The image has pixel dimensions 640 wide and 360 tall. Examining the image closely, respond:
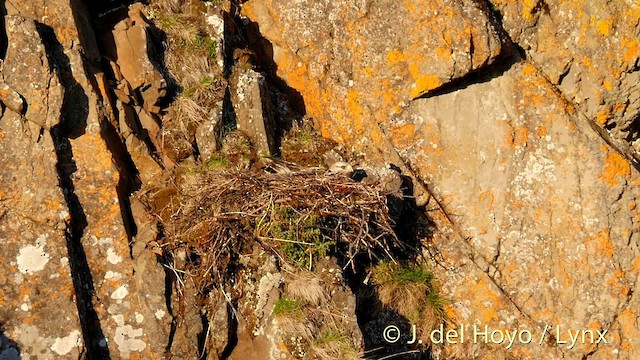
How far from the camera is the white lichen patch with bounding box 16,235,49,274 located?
203 inches

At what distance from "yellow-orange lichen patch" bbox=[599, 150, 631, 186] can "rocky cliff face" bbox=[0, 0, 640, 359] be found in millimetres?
16

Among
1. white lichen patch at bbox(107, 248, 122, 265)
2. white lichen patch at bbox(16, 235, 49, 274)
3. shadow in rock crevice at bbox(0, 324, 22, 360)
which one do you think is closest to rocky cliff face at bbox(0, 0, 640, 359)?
white lichen patch at bbox(107, 248, 122, 265)

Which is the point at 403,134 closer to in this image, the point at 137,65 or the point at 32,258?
the point at 137,65

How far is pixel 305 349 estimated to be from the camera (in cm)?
537

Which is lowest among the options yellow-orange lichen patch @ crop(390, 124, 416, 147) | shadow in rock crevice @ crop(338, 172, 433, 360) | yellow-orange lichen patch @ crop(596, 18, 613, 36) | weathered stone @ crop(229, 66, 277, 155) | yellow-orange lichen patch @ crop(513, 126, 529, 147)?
shadow in rock crevice @ crop(338, 172, 433, 360)

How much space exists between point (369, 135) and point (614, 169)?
1.95 meters

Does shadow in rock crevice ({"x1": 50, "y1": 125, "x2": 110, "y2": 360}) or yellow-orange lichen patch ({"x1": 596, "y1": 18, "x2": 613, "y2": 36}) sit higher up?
yellow-orange lichen patch ({"x1": 596, "y1": 18, "x2": 613, "y2": 36})

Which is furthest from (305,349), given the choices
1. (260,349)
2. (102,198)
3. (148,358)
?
(102,198)

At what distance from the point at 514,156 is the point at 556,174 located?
35cm

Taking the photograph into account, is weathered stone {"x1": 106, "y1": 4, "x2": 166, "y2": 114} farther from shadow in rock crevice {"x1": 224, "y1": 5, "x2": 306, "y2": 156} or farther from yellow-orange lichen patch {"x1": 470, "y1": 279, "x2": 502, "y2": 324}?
yellow-orange lichen patch {"x1": 470, "y1": 279, "x2": 502, "y2": 324}

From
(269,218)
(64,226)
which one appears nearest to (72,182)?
(64,226)

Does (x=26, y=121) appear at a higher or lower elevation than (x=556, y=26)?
lower

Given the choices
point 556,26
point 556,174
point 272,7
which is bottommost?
point 556,174

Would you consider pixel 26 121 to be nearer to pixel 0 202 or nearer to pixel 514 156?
pixel 0 202
